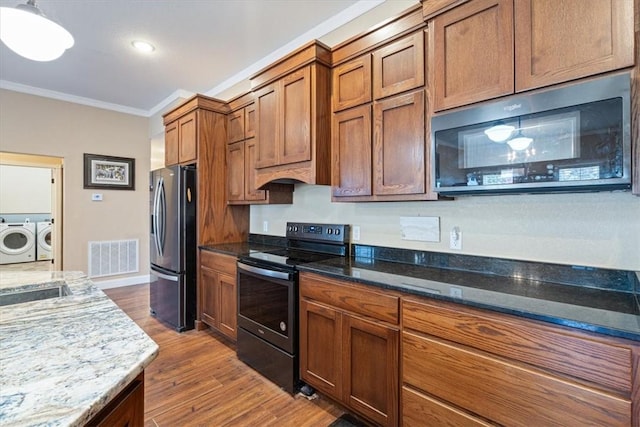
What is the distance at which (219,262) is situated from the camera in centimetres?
290

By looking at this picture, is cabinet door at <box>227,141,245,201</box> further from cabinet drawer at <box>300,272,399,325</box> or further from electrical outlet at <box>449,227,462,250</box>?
electrical outlet at <box>449,227,462,250</box>

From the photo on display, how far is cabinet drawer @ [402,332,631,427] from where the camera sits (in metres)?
1.02

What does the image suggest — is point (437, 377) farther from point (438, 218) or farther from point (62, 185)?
point (62, 185)

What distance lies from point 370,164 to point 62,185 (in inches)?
188

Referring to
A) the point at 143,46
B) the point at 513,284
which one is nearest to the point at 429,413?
the point at 513,284

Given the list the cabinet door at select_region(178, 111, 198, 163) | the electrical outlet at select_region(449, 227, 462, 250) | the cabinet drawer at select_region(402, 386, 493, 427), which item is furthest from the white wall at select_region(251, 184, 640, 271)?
the cabinet door at select_region(178, 111, 198, 163)

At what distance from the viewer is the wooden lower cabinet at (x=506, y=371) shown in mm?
1000

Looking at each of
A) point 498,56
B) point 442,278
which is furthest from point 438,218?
point 498,56

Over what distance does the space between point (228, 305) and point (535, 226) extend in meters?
2.43

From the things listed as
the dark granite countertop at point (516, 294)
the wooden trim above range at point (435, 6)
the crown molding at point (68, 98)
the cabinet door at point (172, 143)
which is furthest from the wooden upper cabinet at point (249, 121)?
the crown molding at point (68, 98)

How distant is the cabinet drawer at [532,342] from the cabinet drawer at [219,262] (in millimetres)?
1783

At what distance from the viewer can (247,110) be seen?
10.2ft

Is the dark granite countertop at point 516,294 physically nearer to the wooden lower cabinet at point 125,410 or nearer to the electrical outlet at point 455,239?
the electrical outlet at point 455,239

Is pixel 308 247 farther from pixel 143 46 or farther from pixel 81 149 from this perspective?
pixel 81 149
